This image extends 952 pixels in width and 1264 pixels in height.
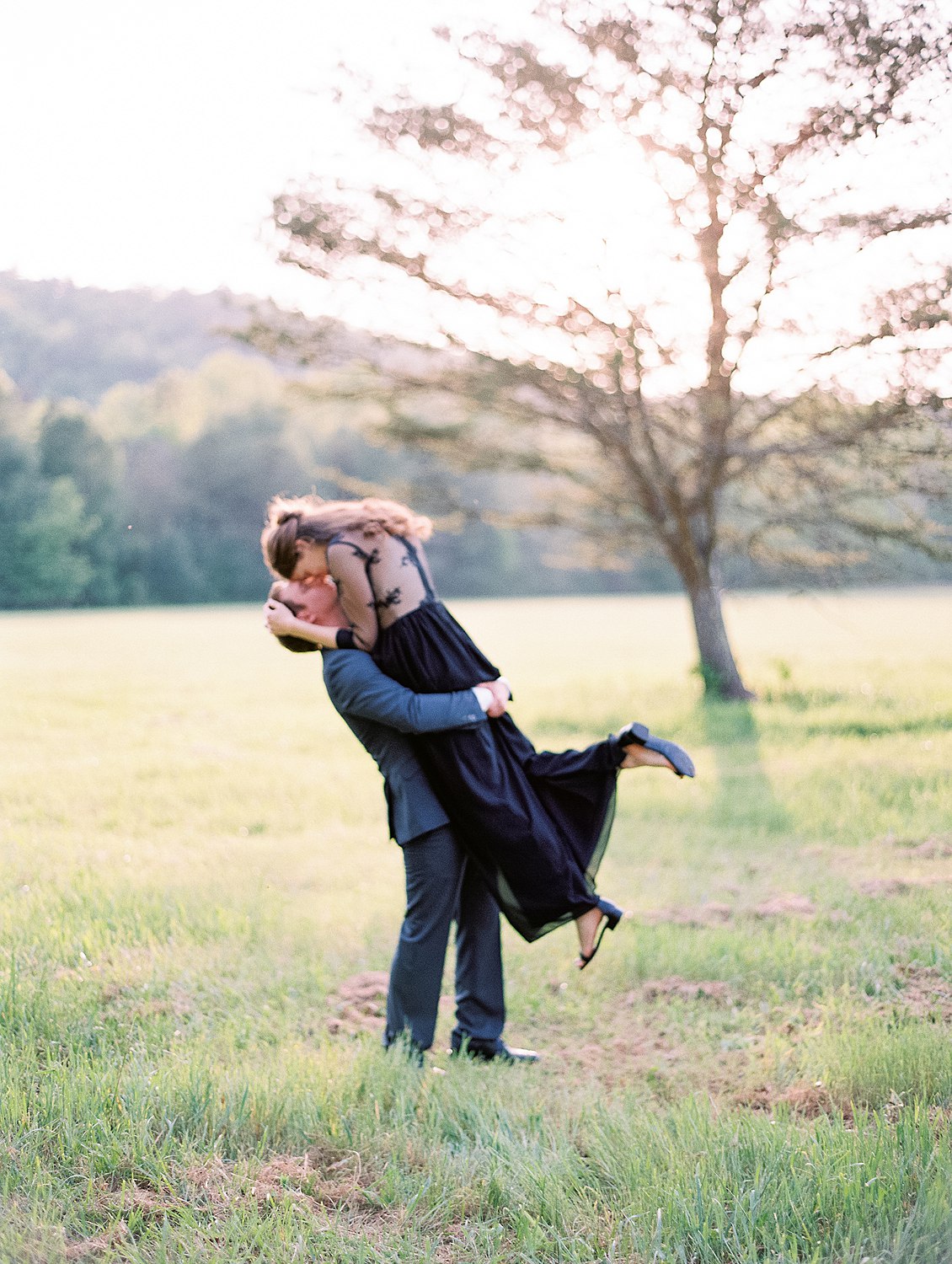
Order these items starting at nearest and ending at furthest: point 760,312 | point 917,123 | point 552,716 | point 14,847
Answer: point 14,847 → point 917,123 → point 760,312 → point 552,716

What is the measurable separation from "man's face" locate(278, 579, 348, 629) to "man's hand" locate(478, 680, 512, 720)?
1.72ft

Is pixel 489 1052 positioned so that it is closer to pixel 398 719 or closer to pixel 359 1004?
pixel 359 1004

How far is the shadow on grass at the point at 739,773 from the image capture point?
7582 millimetres

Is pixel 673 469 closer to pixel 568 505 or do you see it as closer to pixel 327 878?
pixel 568 505

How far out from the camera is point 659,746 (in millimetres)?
3693

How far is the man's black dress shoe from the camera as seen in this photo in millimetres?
3873

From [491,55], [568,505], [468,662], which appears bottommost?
[468,662]

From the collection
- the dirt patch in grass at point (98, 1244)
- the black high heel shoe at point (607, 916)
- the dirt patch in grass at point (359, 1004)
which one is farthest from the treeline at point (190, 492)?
the dirt patch in grass at point (98, 1244)

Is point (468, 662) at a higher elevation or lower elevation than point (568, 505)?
lower

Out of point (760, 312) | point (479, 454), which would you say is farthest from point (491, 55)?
point (479, 454)

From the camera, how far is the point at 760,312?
A: 37.9 ft

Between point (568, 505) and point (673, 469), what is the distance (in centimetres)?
206

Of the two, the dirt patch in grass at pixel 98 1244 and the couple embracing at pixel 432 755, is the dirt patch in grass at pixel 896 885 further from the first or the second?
the dirt patch in grass at pixel 98 1244

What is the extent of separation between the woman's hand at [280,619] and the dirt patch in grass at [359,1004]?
151cm
